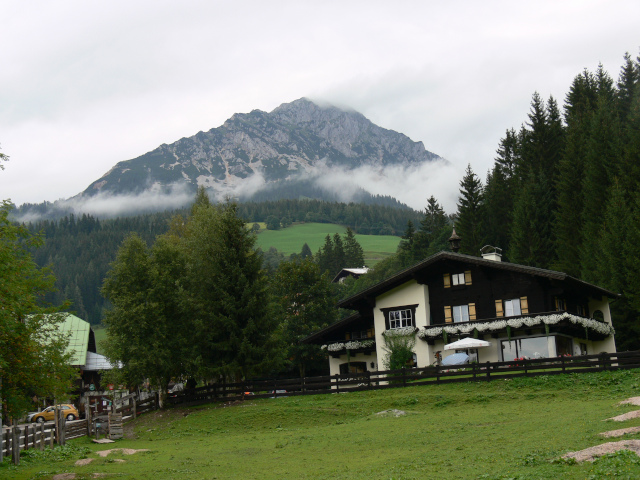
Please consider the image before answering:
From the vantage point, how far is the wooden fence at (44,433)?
2214 cm

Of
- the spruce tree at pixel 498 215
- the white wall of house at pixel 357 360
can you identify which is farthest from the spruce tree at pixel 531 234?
the white wall of house at pixel 357 360

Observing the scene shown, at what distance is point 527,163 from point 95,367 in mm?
54143

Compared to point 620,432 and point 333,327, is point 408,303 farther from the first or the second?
point 620,432

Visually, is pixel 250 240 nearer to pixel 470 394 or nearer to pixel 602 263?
pixel 470 394

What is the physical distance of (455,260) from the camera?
46.9m

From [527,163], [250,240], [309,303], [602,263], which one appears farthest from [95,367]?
[527,163]

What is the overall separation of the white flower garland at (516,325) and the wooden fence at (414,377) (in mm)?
4167

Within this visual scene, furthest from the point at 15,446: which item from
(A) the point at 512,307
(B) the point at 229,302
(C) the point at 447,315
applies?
(A) the point at 512,307

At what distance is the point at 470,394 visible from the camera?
3272 cm

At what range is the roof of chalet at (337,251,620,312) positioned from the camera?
142ft

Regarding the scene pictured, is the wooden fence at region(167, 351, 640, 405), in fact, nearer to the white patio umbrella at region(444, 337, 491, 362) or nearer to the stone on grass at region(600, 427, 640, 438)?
the white patio umbrella at region(444, 337, 491, 362)

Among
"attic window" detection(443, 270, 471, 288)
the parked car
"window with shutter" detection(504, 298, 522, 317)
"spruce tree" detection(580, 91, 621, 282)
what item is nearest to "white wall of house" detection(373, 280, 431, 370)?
"attic window" detection(443, 270, 471, 288)

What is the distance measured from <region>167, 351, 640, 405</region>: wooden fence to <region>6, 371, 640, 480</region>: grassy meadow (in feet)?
3.19

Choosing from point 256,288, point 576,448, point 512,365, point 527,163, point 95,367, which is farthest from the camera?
point 527,163
